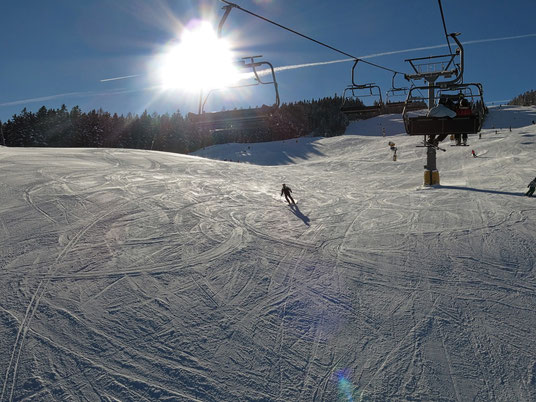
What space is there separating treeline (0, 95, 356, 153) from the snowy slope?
3303cm

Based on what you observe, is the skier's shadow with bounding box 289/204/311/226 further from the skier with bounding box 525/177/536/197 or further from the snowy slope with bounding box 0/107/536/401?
the skier with bounding box 525/177/536/197

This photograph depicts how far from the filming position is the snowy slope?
431cm

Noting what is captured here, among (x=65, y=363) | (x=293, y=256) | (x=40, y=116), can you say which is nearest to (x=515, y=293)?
(x=293, y=256)

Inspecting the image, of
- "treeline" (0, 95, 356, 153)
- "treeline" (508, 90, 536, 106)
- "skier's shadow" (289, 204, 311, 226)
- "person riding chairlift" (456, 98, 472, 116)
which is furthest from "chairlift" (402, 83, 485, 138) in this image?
"treeline" (508, 90, 536, 106)

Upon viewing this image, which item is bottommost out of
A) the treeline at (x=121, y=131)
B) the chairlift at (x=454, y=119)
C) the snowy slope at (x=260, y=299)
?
the snowy slope at (x=260, y=299)

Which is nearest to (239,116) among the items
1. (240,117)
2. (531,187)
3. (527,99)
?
(240,117)

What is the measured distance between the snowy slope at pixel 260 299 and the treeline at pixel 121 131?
3303cm

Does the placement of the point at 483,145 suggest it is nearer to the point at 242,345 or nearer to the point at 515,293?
the point at 515,293

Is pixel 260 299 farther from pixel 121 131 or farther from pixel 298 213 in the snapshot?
pixel 121 131

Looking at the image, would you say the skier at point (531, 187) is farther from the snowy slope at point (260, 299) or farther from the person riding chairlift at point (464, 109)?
the person riding chairlift at point (464, 109)

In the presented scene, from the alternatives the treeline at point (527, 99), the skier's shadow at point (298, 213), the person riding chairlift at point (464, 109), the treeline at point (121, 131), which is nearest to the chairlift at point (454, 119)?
the person riding chairlift at point (464, 109)

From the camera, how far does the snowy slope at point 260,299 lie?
4309mm

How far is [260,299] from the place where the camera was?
593 centimetres

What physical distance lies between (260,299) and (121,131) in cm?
5948
